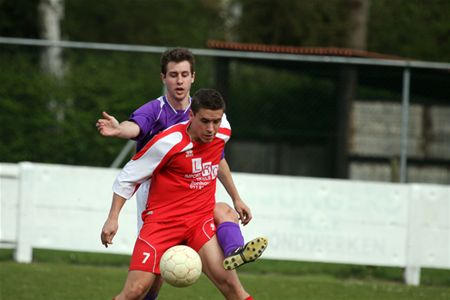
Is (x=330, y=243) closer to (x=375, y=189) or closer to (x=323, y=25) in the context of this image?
(x=375, y=189)

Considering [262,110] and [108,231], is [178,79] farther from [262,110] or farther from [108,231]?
[262,110]

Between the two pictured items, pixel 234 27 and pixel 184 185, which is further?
pixel 234 27

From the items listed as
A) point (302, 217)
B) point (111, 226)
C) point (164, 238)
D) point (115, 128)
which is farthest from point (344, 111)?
point (115, 128)

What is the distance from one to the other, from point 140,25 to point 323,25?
7.61m

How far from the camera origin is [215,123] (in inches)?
237

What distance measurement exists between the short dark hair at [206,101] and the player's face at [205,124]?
0.03 metres

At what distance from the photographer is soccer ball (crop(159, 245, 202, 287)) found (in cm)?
596

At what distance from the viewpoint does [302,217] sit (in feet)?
34.7

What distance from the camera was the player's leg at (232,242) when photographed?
5895 mm

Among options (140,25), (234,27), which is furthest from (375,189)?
(140,25)

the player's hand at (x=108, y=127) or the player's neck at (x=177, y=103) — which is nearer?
the player's hand at (x=108, y=127)

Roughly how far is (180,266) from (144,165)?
764mm

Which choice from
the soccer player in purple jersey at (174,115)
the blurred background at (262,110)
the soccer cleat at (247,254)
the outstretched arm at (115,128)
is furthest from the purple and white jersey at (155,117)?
the blurred background at (262,110)

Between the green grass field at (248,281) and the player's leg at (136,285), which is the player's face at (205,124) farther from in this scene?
the green grass field at (248,281)
